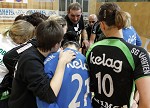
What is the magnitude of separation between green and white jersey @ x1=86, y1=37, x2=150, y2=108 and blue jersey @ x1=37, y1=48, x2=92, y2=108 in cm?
9

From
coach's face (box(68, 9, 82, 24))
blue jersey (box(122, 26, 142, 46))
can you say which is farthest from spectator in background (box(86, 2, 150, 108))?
coach's face (box(68, 9, 82, 24))

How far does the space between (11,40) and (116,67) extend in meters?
0.97

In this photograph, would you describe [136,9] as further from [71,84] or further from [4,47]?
[71,84]

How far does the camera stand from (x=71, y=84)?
42.4 inches

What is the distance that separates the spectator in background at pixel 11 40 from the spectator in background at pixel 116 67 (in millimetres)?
654

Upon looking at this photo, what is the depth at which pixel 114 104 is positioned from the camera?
117cm

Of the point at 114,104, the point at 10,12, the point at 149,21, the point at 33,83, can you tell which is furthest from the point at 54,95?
the point at 149,21

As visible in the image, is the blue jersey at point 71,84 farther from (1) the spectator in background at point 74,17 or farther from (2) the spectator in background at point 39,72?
(1) the spectator in background at point 74,17

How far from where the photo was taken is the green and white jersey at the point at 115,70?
1.07m

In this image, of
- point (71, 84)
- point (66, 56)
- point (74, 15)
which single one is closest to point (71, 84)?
point (71, 84)

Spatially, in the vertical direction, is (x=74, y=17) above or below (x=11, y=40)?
above

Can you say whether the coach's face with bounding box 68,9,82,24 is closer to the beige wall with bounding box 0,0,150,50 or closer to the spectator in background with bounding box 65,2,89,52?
the spectator in background with bounding box 65,2,89,52

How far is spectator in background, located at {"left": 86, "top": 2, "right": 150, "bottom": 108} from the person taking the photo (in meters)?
1.06

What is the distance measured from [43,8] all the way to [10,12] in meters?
0.95
